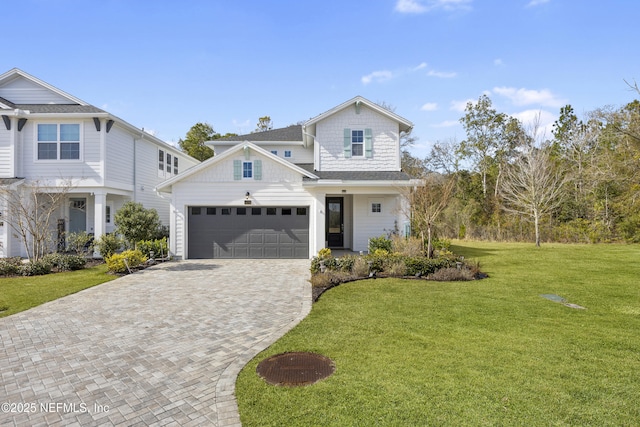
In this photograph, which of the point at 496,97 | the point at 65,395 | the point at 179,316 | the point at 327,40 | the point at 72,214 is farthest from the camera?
the point at 496,97

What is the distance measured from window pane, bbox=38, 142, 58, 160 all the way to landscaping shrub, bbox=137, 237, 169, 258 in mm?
6209

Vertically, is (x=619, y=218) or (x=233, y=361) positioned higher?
(x=619, y=218)

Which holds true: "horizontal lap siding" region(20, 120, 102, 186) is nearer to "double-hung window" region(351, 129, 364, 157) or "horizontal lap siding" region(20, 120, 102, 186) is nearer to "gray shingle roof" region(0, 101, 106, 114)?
"gray shingle roof" region(0, 101, 106, 114)

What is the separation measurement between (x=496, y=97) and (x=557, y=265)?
24.8 metres

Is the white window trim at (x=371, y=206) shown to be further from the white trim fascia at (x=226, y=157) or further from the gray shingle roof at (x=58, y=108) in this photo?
the gray shingle roof at (x=58, y=108)

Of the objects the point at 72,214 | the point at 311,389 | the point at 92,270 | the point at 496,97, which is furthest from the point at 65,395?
the point at 496,97

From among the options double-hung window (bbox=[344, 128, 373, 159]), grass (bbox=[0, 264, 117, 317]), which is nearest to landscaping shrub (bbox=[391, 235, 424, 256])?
double-hung window (bbox=[344, 128, 373, 159])

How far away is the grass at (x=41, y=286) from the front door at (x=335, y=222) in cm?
951

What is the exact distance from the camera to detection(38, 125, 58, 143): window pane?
15039 millimetres

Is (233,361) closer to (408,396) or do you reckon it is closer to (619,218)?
(408,396)

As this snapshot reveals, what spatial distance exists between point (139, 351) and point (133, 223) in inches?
389

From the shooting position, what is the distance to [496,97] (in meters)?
31.7

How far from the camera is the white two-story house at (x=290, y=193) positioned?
47.4 feet

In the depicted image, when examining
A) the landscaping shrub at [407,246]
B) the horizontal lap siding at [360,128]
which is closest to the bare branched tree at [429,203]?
the landscaping shrub at [407,246]
